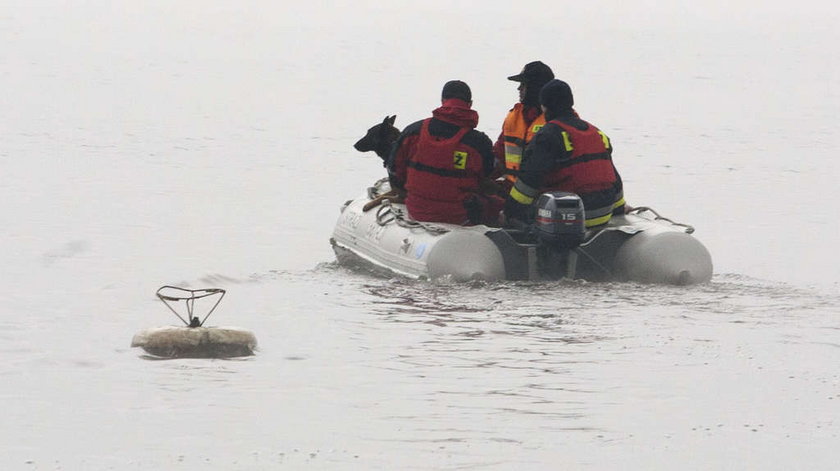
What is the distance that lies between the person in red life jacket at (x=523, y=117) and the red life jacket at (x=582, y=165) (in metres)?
0.51

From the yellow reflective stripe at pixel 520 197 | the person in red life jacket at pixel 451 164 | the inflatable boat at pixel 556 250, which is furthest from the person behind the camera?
the person in red life jacket at pixel 451 164

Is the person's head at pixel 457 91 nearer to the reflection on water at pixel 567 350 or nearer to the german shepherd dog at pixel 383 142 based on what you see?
the german shepherd dog at pixel 383 142

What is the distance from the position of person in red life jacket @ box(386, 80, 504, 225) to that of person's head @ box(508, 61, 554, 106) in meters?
0.39

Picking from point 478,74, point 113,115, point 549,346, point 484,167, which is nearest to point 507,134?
point 484,167

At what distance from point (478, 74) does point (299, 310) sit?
3615 cm

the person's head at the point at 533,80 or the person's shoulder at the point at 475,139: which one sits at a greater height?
the person's head at the point at 533,80

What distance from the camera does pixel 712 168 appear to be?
25.7 m

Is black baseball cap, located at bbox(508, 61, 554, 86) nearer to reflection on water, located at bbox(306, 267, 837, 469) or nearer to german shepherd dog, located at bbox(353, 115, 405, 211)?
german shepherd dog, located at bbox(353, 115, 405, 211)

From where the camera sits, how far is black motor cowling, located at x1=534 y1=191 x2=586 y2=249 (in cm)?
1201

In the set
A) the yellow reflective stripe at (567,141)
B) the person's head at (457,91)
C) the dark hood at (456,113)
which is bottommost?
the yellow reflective stripe at (567,141)

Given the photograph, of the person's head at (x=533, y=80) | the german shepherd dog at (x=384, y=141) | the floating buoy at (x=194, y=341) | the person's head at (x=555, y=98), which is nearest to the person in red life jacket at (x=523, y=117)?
the person's head at (x=533, y=80)

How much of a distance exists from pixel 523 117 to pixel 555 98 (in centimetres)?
76

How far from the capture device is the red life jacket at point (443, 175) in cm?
1280

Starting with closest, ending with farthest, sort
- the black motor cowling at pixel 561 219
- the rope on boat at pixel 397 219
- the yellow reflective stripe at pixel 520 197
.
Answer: the black motor cowling at pixel 561 219, the yellow reflective stripe at pixel 520 197, the rope on boat at pixel 397 219
